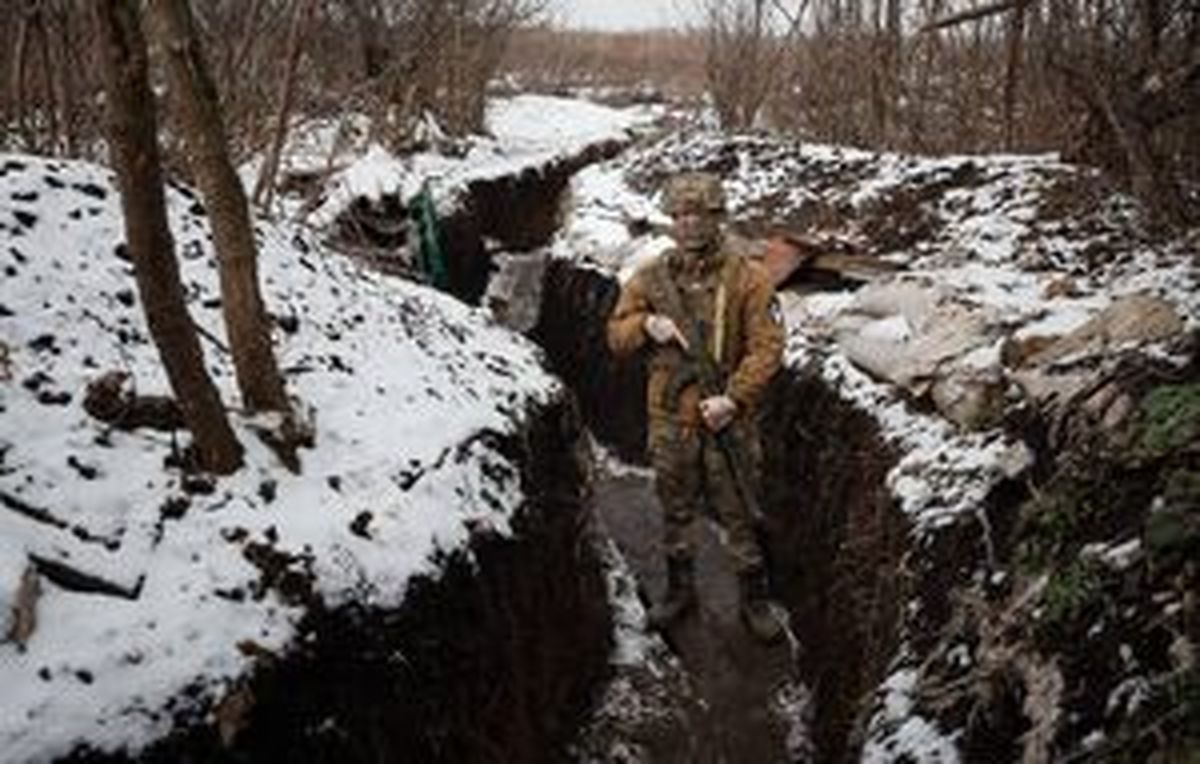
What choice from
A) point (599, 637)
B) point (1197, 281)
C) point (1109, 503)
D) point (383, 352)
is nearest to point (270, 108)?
point (383, 352)

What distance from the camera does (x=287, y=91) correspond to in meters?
6.08

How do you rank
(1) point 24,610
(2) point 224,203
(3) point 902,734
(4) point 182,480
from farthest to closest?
(2) point 224,203 → (4) point 182,480 → (3) point 902,734 → (1) point 24,610

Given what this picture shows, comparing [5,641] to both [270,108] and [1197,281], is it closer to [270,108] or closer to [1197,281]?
[1197,281]

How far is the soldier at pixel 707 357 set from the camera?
196 inches

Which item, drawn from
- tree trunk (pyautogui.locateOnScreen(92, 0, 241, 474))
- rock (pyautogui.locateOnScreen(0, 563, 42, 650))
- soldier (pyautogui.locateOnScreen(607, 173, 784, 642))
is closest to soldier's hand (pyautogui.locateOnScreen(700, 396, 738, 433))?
soldier (pyautogui.locateOnScreen(607, 173, 784, 642))

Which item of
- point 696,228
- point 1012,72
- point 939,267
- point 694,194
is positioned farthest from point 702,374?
point 1012,72

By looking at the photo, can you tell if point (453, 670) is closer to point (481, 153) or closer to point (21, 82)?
point (21, 82)

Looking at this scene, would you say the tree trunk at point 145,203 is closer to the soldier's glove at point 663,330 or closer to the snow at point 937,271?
the soldier's glove at point 663,330

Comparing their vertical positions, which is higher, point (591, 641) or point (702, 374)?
point (702, 374)

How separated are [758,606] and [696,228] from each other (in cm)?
152

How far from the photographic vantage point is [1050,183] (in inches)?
297

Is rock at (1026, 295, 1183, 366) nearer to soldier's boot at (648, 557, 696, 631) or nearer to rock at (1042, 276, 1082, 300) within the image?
rock at (1042, 276, 1082, 300)

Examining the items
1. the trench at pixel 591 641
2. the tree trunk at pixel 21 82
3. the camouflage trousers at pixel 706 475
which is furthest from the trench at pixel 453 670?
the tree trunk at pixel 21 82

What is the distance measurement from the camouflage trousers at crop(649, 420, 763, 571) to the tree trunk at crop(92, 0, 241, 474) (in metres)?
2.06
